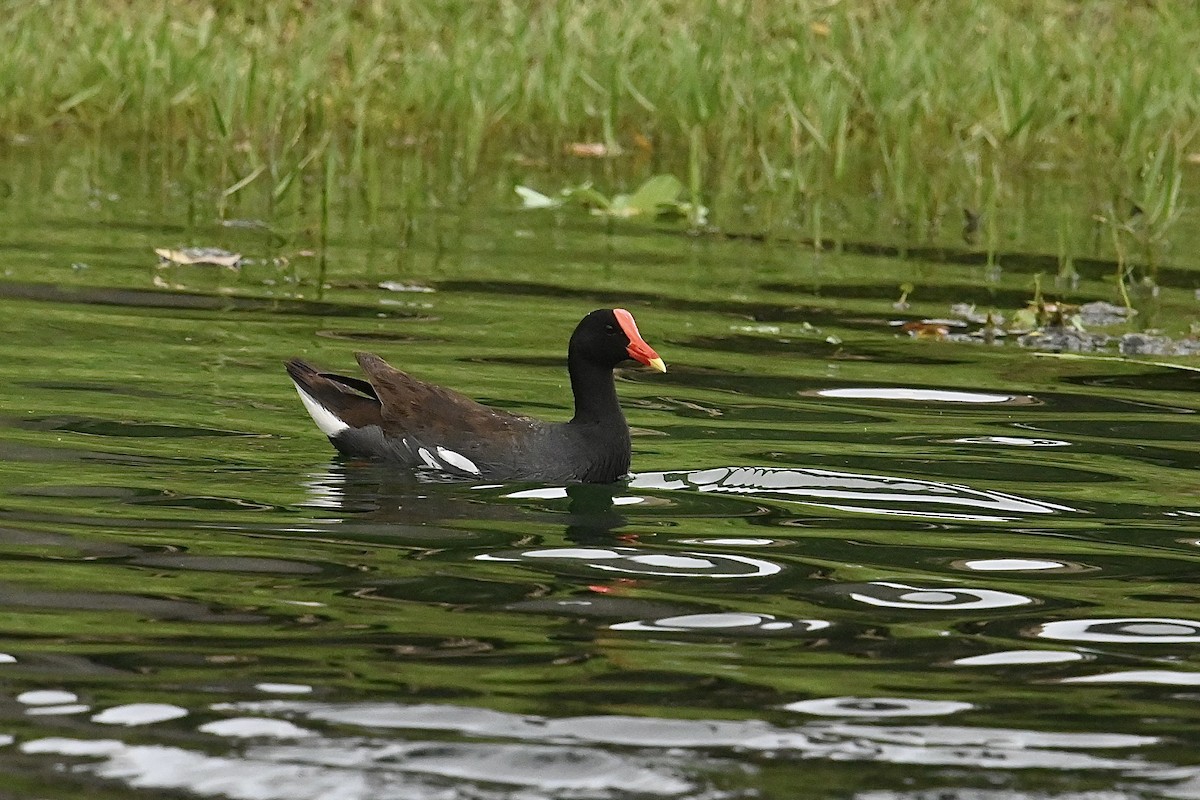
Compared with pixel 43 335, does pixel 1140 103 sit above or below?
above

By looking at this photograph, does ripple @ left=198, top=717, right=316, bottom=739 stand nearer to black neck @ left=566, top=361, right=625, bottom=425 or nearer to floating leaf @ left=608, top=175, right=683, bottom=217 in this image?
black neck @ left=566, top=361, right=625, bottom=425

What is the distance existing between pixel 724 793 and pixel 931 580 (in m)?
1.93

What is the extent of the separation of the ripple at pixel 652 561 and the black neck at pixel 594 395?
4.19 ft

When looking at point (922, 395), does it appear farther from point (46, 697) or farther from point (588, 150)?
point (588, 150)

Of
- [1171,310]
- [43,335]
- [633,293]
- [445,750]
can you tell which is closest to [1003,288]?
[1171,310]

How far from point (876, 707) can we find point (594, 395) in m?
3.06

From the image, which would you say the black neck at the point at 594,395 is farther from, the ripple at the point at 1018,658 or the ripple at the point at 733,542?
the ripple at the point at 1018,658

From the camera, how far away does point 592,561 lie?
232 inches

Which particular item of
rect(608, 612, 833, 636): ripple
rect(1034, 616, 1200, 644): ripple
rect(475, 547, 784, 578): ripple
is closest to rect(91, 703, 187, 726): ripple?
rect(608, 612, 833, 636): ripple

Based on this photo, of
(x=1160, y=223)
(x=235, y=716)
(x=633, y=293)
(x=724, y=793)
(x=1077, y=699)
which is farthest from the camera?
(x=1160, y=223)

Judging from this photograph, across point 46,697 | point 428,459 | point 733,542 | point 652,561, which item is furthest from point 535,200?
point 46,697

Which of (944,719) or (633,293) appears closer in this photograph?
(944,719)

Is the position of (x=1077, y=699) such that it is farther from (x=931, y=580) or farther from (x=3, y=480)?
(x=3, y=480)

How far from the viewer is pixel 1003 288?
447 inches
